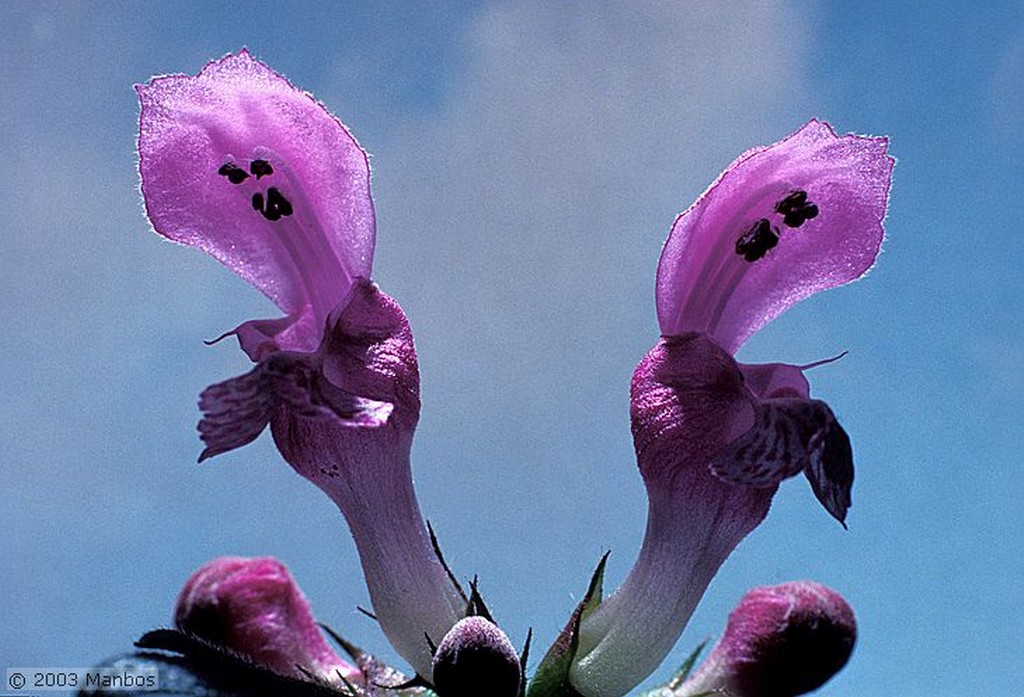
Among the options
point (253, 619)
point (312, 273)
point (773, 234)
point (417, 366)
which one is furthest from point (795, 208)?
point (253, 619)

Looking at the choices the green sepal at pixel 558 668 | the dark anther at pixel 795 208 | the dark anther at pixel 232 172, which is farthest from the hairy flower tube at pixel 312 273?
the dark anther at pixel 795 208

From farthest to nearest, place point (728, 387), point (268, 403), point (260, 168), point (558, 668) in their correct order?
point (260, 168), point (728, 387), point (558, 668), point (268, 403)

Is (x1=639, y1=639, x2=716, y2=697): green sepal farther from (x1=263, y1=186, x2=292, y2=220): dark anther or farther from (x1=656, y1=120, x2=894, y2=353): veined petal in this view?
(x1=263, y1=186, x2=292, y2=220): dark anther

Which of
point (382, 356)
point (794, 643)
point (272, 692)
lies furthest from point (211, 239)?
point (794, 643)

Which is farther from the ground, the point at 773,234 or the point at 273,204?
the point at 273,204

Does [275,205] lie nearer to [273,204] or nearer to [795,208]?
[273,204]

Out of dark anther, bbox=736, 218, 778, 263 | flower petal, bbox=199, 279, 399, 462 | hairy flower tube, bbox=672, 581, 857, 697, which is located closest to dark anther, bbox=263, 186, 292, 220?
flower petal, bbox=199, 279, 399, 462

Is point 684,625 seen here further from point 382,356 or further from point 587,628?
point 382,356
